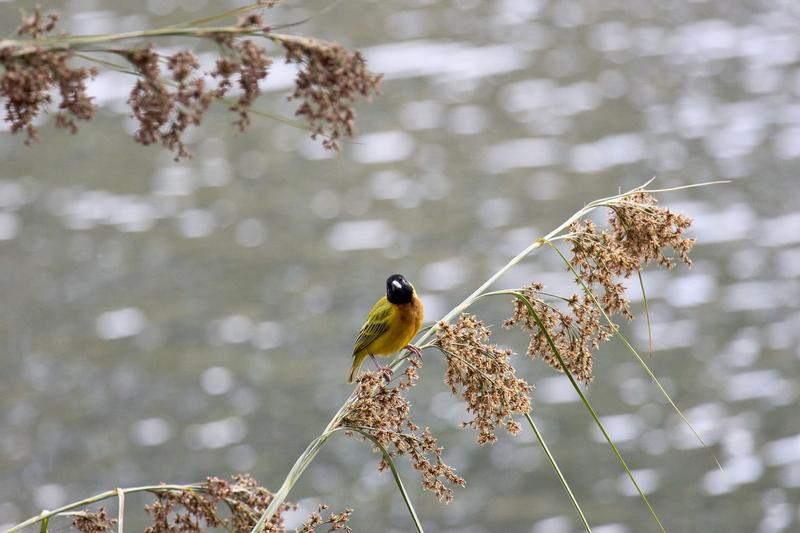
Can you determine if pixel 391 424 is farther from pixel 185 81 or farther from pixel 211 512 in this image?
pixel 185 81

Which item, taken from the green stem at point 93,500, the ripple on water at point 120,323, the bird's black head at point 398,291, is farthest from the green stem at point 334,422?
the ripple on water at point 120,323

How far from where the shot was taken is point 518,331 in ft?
38.9

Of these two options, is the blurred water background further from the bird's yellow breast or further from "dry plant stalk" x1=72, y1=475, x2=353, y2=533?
"dry plant stalk" x1=72, y1=475, x2=353, y2=533

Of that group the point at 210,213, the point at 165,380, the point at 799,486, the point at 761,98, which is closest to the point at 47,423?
the point at 165,380

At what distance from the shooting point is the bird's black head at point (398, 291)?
16.1 ft

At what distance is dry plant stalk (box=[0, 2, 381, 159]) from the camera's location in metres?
1.84

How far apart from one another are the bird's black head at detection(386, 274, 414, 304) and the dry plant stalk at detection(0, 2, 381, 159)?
288 centimetres

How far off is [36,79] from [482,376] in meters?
1.31

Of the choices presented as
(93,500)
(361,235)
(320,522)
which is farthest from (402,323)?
(361,235)

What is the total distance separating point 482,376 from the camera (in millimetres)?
2686

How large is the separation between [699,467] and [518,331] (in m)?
2.34

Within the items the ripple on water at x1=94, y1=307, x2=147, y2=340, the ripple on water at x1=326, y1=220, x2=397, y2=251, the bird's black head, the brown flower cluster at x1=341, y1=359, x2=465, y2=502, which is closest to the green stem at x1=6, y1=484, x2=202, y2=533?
the brown flower cluster at x1=341, y1=359, x2=465, y2=502

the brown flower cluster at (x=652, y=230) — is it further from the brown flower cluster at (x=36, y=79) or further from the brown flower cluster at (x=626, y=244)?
the brown flower cluster at (x=36, y=79)

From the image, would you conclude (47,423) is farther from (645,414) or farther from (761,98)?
(761,98)
